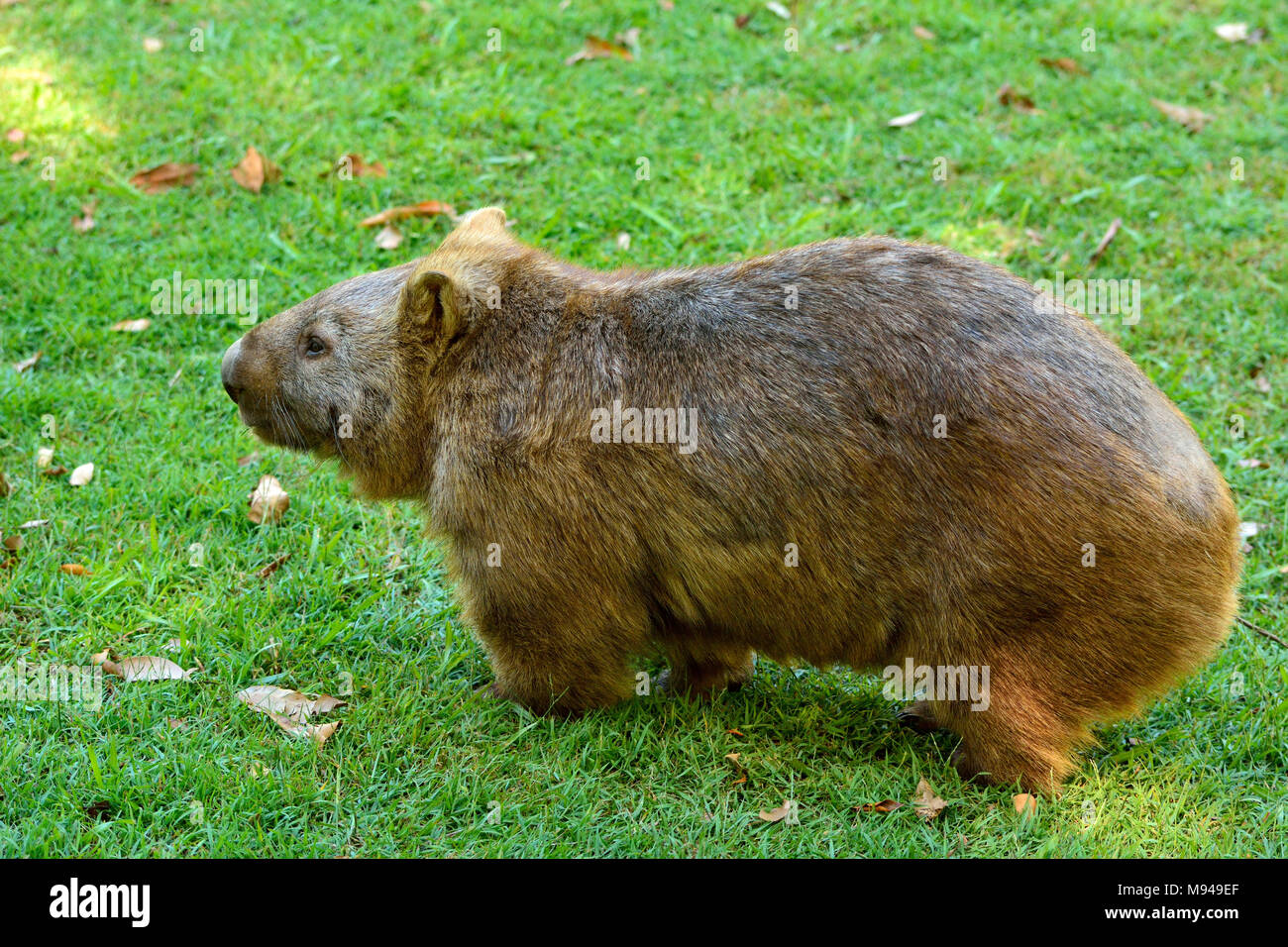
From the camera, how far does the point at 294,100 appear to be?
8.62 metres

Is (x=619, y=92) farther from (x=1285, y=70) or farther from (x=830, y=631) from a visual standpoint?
(x=830, y=631)

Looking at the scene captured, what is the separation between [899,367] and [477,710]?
2.07 m

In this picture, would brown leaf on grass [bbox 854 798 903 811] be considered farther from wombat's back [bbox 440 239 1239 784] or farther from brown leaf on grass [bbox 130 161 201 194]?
brown leaf on grass [bbox 130 161 201 194]

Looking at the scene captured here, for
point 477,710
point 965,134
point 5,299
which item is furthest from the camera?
point 965,134

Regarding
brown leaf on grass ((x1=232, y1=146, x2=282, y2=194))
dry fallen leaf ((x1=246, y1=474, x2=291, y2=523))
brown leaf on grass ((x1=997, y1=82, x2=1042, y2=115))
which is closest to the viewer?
dry fallen leaf ((x1=246, y1=474, x2=291, y2=523))

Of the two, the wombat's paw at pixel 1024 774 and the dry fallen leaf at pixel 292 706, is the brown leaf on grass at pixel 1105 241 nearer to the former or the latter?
the wombat's paw at pixel 1024 774

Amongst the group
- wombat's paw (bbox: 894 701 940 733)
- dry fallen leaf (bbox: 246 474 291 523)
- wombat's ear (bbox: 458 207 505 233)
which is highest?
wombat's ear (bbox: 458 207 505 233)

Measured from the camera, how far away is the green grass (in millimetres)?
4469

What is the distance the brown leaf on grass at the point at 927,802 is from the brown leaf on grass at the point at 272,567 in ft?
9.57

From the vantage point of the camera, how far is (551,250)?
6820 mm

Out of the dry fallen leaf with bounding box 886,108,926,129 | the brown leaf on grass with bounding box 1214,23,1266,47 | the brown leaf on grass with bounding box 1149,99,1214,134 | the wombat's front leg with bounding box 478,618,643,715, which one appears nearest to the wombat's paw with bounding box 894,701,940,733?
the wombat's front leg with bounding box 478,618,643,715

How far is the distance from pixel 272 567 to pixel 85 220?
334cm

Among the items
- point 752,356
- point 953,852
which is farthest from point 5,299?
point 953,852

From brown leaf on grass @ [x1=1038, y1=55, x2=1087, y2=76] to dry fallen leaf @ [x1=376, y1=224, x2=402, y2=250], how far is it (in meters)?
4.89
